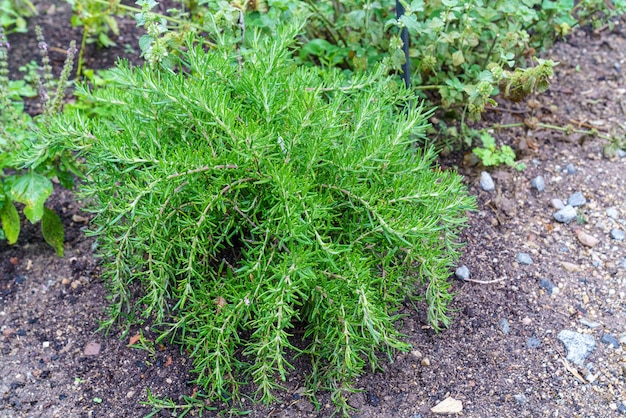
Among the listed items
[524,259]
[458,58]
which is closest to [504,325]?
[524,259]

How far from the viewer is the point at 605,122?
348 cm

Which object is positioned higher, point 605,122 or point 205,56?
point 205,56

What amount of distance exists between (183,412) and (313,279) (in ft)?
2.29

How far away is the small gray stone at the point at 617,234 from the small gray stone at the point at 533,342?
0.72 m

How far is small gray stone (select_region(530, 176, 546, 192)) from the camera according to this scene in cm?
311

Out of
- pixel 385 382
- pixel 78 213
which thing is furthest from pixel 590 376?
pixel 78 213

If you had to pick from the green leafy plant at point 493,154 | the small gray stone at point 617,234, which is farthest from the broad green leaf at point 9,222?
the small gray stone at point 617,234

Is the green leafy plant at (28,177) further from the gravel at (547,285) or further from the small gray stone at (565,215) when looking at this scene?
the small gray stone at (565,215)

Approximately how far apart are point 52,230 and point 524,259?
1.98m

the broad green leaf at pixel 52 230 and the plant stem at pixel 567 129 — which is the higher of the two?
the broad green leaf at pixel 52 230

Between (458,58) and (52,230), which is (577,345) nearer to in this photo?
(458,58)

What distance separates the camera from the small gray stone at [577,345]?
2438 mm

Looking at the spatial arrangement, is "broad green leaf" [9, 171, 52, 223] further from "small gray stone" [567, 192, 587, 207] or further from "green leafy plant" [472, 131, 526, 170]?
"small gray stone" [567, 192, 587, 207]

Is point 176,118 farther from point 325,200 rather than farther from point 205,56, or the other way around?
point 325,200
